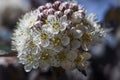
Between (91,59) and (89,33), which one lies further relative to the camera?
(91,59)

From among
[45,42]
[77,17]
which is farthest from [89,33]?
[45,42]

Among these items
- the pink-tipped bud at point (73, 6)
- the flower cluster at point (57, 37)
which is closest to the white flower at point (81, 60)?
the flower cluster at point (57, 37)

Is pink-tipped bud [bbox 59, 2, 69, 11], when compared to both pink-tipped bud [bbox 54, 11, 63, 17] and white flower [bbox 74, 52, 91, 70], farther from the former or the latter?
white flower [bbox 74, 52, 91, 70]

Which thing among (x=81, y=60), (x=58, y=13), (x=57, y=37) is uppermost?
(x=58, y=13)

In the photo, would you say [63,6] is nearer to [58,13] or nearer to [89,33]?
[58,13]

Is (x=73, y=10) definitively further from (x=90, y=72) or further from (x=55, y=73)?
(x=90, y=72)

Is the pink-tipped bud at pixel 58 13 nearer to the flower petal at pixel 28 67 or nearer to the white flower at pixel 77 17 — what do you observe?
the white flower at pixel 77 17
